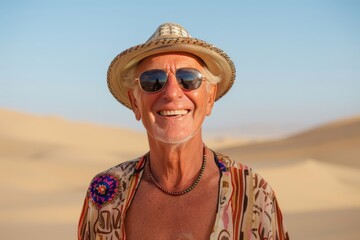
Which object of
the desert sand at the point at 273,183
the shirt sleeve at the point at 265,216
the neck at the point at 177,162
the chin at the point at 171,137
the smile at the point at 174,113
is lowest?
the shirt sleeve at the point at 265,216

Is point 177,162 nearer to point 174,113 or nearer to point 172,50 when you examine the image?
point 174,113

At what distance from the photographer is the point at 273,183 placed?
54.5 feet

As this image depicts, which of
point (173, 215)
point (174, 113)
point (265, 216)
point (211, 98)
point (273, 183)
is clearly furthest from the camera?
point (273, 183)

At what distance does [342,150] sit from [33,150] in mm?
18094

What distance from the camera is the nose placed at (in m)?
3.04

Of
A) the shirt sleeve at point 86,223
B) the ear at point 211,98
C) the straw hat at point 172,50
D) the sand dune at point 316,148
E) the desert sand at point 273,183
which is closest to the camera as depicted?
the straw hat at point 172,50

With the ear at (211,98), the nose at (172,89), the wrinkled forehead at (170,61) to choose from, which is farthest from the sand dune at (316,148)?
the nose at (172,89)

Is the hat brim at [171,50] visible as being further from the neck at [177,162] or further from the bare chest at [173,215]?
the bare chest at [173,215]

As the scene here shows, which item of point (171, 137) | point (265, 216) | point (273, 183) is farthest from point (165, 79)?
point (273, 183)

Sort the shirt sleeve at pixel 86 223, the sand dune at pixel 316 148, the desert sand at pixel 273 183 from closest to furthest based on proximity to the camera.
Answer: the shirt sleeve at pixel 86 223 → the desert sand at pixel 273 183 → the sand dune at pixel 316 148

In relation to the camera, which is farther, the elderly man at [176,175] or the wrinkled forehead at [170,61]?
the wrinkled forehead at [170,61]

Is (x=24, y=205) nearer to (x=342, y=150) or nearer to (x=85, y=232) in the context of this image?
(x=85, y=232)

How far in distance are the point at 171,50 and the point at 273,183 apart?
1401 cm

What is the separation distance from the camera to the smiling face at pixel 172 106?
304 cm
